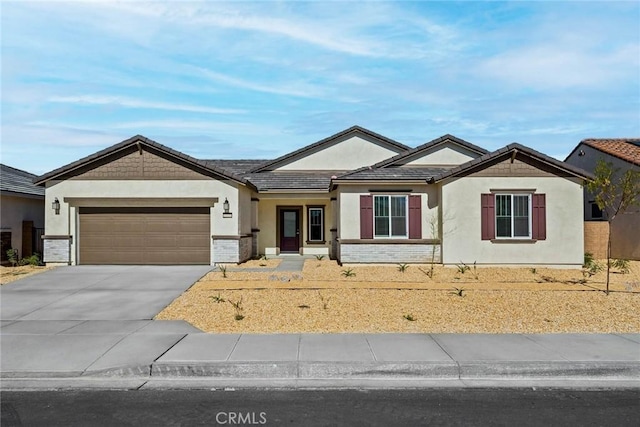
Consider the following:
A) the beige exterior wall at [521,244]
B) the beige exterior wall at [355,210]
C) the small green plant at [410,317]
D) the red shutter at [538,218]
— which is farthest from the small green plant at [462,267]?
the small green plant at [410,317]

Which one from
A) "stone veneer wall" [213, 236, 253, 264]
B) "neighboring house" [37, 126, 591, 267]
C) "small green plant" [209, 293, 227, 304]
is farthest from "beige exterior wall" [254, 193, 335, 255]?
"small green plant" [209, 293, 227, 304]

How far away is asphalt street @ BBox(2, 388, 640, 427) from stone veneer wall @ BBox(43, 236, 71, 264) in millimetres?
12656

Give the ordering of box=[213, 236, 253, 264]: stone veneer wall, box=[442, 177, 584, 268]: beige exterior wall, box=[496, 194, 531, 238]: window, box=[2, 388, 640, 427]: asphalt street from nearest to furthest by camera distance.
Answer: box=[2, 388, 640, 427]: asphalt street < box=[442, 177, 584, 268]: beige exterior wall < box=[496, 194, 531, 238]: window < box=[213, 236, 253, 264]: stone veneer wall

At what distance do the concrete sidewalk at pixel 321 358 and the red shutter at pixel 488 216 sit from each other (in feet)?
28.9

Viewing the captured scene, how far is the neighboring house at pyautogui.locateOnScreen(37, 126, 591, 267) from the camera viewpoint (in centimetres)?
1695

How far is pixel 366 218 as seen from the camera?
17453mm

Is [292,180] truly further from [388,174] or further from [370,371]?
[370,371]

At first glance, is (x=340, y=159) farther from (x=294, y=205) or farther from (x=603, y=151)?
(x=603, y=151)

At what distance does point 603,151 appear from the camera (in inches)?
865

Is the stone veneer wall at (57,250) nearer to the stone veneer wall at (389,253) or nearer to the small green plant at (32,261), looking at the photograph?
the small green plant at (32,261)

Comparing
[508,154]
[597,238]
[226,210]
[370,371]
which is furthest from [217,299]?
[597,238]

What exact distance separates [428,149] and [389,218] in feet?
15.5

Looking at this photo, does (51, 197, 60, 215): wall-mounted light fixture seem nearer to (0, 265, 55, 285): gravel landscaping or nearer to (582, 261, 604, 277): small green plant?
(0, 265, 55, 285): gravel landscaping

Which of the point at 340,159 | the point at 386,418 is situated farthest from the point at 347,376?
the point at 340,159
